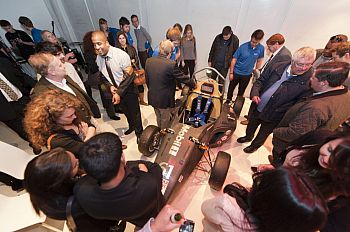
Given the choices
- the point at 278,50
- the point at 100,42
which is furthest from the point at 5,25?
the point at 278,50

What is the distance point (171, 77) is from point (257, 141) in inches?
67.2

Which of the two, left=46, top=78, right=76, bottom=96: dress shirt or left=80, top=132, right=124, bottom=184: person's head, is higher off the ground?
left=80, top=132, right=124, bottom=184: person's head

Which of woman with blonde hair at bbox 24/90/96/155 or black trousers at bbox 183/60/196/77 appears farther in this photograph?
black trousers at bbox 183/60/196/77

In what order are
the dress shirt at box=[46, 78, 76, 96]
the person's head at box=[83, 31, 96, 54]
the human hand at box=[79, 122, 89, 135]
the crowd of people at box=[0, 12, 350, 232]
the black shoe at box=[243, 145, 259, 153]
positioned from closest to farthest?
1. the crowd of people at box=[0, 12, 350, 232]
2. the human hand at box=[79, 122, 89, 135]
3. the dress shirt at box=[46, 78, 76, 96]
4. the black shoe at box=[243, 145, 259, 153]
5. the person's head at box=[83, 31, 96, 54]

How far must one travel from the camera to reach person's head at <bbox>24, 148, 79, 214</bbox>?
3.23ft

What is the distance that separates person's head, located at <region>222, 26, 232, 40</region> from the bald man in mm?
2147

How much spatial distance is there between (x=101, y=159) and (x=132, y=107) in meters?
2.05

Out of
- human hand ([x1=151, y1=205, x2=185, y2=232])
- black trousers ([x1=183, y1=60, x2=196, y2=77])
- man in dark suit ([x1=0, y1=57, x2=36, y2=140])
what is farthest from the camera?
black trousers ([x1=183, y1=60, x2=196, y2=77])

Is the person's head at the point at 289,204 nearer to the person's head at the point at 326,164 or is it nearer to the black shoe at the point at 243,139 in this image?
the person's head at the point at 326,164

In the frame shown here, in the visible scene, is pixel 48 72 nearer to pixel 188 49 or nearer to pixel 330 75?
pixel 330 75

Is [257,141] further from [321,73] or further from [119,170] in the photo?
[119,170]

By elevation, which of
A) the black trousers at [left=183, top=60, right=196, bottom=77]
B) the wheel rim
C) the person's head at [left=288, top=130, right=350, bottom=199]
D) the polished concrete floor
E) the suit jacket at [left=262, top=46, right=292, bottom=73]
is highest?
the suit jacket at [left=262, top=46, right=292, bottom=73]

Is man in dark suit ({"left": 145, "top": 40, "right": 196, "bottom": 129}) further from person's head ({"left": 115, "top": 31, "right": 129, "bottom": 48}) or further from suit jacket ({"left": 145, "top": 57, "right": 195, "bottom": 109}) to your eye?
person's head ({"left": 115, "top": 31, "right": 129, "bottom": 48})

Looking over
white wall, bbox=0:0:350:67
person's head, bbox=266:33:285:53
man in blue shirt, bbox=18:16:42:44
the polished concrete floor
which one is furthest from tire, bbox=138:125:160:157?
man in blue shirt, bbox=18:16:42:44
